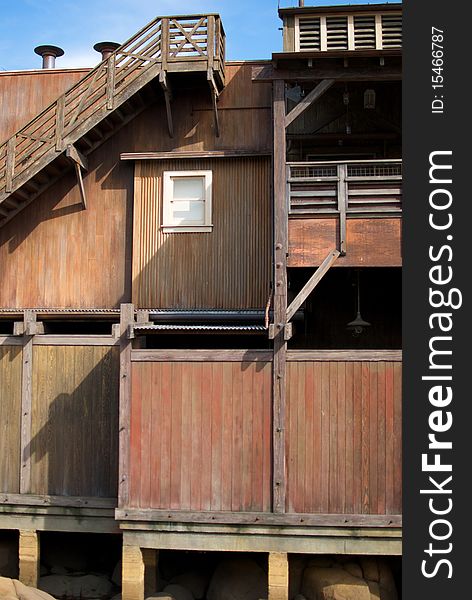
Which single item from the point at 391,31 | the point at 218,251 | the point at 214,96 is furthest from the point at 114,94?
the point at 391,31

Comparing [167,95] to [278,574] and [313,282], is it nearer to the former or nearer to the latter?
[313,282]

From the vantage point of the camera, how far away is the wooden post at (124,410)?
12.2 m

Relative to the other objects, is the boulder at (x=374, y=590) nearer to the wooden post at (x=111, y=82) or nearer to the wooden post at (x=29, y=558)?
the wooden post at (x=29, y=558)

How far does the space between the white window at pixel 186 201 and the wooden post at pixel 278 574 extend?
6932 mm

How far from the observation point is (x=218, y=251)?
14938 millimetres

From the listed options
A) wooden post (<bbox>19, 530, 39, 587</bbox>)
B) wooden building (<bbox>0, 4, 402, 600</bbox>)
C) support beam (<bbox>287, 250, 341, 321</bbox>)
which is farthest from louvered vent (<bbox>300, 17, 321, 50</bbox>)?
wooden post (<bbox>19, 530, 39, 587</bbox>)

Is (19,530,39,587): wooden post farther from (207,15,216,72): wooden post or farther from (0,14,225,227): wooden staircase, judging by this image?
(207,15,216,72): wooden post

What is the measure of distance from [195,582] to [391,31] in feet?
36.5

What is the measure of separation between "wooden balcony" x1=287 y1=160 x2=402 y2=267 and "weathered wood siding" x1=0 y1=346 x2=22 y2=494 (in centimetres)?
620

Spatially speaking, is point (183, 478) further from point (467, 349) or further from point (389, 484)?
point (467, 349)

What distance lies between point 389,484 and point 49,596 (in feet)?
21.3

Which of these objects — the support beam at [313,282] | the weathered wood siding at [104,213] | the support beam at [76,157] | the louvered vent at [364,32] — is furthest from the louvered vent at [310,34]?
the support beam at [76,157]

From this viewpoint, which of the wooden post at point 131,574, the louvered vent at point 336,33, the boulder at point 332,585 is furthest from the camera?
the louvered vent at point 336,33

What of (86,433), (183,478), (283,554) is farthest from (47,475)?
(283,554)
